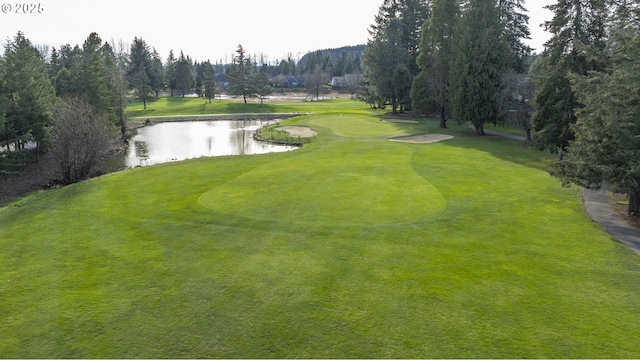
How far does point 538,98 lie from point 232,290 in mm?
24624

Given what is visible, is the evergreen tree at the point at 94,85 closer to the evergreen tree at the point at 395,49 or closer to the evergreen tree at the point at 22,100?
the evergreen tree at the point at 22,100

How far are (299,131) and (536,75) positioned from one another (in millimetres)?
24031

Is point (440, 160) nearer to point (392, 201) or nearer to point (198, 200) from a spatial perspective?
point (392, 201)

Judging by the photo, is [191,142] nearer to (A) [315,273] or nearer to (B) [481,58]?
(B) [481,58]

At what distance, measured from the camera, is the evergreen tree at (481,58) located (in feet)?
122

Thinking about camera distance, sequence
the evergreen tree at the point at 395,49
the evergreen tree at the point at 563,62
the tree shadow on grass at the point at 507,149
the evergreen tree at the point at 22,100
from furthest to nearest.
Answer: the evergreen tree at the point at 395,49 → the evergreen tree at the point at 22,100 → the tree shadow on grass at the point at 507,149 → the evergreen tree at the point at 563,62

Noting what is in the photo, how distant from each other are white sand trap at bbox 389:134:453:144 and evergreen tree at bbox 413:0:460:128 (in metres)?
6.04

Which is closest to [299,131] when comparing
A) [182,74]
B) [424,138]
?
[424,138]

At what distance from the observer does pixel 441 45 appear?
45.1 metres

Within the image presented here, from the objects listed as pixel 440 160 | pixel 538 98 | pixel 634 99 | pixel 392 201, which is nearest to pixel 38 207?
pixel 392 201

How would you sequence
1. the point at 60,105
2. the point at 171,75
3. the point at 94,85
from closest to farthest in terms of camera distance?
the point at 60,105 < the point at 94,85 < the point at 171,75

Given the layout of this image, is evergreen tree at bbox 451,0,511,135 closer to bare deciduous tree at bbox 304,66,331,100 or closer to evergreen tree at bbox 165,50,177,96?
bare deciduous tree at bbox 304,66,331,100

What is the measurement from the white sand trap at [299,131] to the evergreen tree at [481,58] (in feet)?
50.1

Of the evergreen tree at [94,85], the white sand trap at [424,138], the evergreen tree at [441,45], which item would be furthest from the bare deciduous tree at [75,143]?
the evergreen tree at [441,45]
